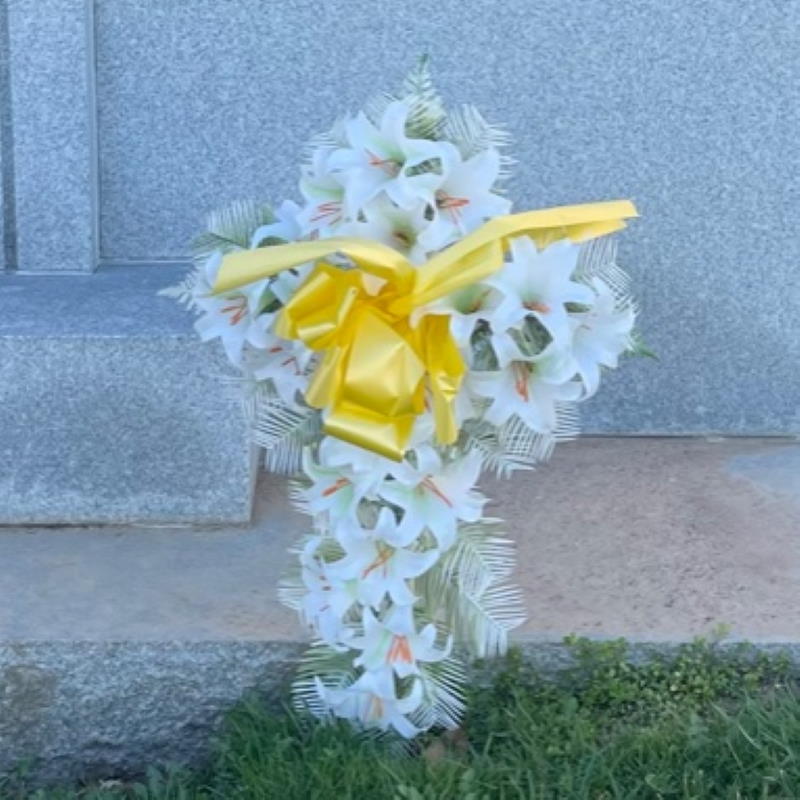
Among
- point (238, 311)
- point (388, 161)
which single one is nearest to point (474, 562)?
point (238, 311)

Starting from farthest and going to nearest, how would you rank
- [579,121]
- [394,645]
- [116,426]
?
[579,121] → [116,426] → [394,645]

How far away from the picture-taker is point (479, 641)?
2.32 meters

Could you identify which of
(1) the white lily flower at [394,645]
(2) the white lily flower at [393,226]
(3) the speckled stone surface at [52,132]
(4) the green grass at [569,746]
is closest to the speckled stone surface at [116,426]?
(3) the speckled stone surface at [52,132]

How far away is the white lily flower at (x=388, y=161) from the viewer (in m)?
2.07

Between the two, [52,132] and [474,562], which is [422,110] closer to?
[474,562]

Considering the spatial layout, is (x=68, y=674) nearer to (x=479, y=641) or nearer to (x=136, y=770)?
(x=136, y=770)

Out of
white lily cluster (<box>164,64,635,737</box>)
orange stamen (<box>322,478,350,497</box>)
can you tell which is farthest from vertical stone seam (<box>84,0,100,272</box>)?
orange stamen (<box>322,478,350,497</box>)

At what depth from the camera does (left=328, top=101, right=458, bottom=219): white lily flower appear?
6.79 feet

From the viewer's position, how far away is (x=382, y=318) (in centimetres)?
212

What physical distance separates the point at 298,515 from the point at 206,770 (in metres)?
0.77

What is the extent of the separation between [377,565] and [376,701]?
0.88 feet

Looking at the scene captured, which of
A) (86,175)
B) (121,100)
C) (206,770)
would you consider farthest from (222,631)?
Result: (121,100)

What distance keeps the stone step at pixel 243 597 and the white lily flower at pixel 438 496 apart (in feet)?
1.64

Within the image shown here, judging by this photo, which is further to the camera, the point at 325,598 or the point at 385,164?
the point at 325,598
